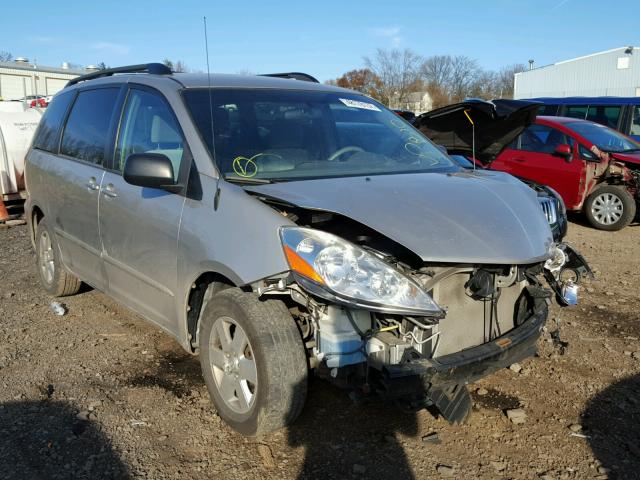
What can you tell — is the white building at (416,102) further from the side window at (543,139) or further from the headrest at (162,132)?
the headrest at (162,132)

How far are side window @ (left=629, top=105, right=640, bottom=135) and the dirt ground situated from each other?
29.4 ft

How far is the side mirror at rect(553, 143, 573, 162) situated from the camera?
8945 millimetres

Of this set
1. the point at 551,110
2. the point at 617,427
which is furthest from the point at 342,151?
the point at 551,110

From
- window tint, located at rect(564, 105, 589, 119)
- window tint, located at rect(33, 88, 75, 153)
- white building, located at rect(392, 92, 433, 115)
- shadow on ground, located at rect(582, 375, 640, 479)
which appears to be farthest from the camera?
white building, located at rect(392, 92, 433, 115)

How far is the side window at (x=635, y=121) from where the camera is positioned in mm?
11922

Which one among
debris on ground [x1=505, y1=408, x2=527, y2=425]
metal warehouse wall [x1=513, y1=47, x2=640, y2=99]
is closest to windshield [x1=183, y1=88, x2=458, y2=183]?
debris on ground [x1=505, y1=408, x2=527, y2=425]

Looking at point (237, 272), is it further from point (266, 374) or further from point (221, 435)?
point (221, 435)

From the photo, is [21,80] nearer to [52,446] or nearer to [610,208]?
[610,208]

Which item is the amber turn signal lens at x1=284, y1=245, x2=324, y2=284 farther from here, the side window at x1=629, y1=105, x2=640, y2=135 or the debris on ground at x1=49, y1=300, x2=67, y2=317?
the side window at x1=629, y1=105, x2=640, y2=135

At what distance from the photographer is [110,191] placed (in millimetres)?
3865

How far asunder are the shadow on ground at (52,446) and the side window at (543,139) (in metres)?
8.04

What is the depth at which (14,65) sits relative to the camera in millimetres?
30562

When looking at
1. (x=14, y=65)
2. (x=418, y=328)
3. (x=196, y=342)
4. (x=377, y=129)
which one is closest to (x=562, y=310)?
(x=377, y=129)

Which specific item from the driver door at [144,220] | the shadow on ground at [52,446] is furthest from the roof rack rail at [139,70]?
the shadow on ground at [52,446]
